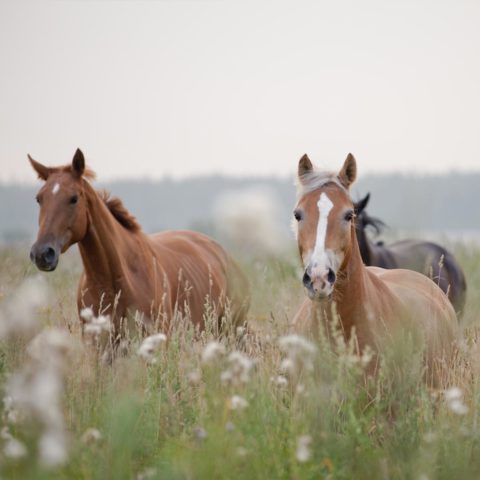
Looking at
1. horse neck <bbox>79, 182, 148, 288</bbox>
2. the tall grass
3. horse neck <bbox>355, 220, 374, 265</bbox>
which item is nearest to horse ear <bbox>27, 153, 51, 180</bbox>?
horse neck <bbox>79, 182, 148, 288</bbox>

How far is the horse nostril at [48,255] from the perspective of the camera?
6.18 metres

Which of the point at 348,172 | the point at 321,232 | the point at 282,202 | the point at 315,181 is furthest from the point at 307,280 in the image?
the point at 282,202

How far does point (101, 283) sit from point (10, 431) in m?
2.98

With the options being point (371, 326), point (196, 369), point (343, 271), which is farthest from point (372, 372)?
point (196, 369)

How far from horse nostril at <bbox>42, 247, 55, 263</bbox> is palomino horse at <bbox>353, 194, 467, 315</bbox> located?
4420 mm

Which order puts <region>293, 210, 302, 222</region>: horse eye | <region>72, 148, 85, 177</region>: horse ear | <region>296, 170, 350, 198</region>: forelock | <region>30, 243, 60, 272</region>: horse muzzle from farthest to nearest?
<region>72, 148, 85, 177</region>: horse ear, <region>30, 243, 60, 272</region>: horse muzzle, <region>296, 170, 350, 198</region>: forelock, <region>293, 210, 302, 222</region>: horse eye

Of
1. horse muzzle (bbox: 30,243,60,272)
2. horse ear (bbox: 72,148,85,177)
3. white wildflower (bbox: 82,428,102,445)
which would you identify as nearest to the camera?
white wildflower (bbox: 82,428,102,445)

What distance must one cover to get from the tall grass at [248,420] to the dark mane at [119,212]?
7.98 ft

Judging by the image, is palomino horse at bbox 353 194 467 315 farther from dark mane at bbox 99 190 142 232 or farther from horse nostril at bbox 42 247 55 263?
horse nostril at bbox 42 247 55 263

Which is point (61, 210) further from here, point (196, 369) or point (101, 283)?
point (196, 369)

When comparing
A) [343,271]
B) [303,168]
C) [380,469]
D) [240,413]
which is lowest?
[380,469]

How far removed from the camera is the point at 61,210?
636 cm

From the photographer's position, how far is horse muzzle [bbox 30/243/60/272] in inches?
242

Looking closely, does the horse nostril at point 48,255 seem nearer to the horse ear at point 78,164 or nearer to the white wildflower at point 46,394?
the horse ear at point 78,164
